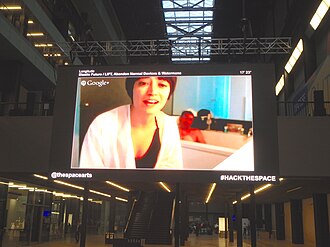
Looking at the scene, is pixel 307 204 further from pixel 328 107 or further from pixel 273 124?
pixel 273 124

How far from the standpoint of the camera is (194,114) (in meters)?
15.8

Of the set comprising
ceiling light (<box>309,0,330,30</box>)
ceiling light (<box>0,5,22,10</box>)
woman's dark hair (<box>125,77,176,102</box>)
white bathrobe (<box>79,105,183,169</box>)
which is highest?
ceiling light (<box>0,5,22,10</box>)

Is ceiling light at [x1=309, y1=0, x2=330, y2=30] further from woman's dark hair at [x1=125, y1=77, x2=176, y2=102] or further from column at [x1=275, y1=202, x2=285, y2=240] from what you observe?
column at [x1=275, y1=202, x2=285, y2=240]

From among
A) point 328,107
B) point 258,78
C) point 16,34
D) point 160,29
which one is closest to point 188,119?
point 258,78

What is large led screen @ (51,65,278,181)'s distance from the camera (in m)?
15.3

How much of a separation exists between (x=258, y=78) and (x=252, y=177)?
3911 mm

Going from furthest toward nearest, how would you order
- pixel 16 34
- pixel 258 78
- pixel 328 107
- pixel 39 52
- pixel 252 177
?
pixel 39 52 < pixel 16 34 < pixel 328 107 < pixel 258 78 < pixel 252 177

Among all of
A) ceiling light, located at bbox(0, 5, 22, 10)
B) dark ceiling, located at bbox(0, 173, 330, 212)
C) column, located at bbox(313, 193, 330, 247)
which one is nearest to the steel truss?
ceiling light, located at bbox(0, 5, 22, 10)

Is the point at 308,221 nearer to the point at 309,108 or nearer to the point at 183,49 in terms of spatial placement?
the point at 309,108

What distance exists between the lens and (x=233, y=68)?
52.5 feet

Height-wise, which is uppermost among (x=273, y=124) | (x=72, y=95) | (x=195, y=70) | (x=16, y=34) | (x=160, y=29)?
(x=160, y=29)

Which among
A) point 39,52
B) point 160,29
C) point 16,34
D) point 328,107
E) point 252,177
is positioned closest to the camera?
point 252,177

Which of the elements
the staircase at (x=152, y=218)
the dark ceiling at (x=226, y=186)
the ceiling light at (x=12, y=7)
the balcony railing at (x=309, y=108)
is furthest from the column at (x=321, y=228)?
the ceiling light at (x=12, y=7)

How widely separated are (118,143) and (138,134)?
856 millimetres
